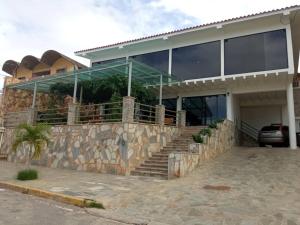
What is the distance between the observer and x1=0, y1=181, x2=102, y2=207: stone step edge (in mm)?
6887

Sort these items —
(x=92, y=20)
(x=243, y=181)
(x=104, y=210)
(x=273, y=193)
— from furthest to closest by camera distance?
(x=92, y=20)
(x=243, y=181)
(x=273, y=193)
(x=104, y=210)

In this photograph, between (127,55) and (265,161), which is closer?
(265,161)

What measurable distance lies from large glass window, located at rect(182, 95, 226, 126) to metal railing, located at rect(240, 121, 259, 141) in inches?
167

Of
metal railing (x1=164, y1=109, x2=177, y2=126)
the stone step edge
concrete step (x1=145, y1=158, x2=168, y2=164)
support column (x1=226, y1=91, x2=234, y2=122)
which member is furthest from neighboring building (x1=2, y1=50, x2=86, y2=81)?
the stone step edge

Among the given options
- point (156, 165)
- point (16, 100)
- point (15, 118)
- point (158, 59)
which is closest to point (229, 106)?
point (158, 59)

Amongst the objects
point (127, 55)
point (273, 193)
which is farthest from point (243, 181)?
point (127, 55)

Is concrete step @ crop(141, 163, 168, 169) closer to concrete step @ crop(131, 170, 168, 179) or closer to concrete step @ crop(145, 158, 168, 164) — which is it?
concrete step @ crop(145, 158, 168, 164)

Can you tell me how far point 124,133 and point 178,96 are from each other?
23.5 ft

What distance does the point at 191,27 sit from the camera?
16234mm

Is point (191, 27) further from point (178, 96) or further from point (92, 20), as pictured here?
point (92, 20)

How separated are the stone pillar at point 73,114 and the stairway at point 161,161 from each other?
4553mm

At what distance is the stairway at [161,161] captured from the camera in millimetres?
11398

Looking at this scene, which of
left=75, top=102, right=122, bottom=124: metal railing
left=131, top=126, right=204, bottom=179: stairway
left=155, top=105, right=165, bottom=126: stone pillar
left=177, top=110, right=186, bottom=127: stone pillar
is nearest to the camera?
left=131, top=126, right=204, bottom=179: stairway

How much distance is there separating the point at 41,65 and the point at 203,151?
17776 millimetres
